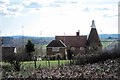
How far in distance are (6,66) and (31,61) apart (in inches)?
36.1

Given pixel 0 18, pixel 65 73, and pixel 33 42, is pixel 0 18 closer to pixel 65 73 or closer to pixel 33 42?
pixel 65 73

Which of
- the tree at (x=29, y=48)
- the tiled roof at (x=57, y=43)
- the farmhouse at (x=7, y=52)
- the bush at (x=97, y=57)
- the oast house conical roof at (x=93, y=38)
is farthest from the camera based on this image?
the tiled roof at (x=57, y=43)

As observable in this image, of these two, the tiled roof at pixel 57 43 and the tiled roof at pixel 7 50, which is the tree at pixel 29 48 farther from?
the tiled roof at pixel 57 43

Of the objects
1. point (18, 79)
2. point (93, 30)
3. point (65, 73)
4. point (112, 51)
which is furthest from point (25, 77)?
point (93, 30)

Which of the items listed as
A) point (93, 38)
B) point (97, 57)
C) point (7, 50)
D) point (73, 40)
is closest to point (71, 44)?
point (73, 40)

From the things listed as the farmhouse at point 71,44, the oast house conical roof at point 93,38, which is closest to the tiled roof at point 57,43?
the farmhouse at point 71,44

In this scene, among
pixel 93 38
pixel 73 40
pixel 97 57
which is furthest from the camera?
pixel 73 40

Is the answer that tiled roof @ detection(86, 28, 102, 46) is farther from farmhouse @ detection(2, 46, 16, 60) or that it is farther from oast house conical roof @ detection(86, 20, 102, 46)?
farmhouse @ detection(2, 46, 16, 60)

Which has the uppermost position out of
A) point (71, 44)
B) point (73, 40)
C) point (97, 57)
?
point (73, 40)

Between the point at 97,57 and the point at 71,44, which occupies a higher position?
the point at 71,44

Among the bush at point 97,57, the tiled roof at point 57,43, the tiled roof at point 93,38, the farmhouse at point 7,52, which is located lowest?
the bush at point 97,57

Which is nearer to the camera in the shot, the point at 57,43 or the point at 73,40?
the point at 57,43

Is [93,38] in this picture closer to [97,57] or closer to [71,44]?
[71,44]

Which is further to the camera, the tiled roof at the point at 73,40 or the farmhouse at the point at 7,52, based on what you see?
the tiled roof at the point at 73,40
